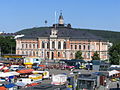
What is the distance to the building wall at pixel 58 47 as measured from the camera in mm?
79875

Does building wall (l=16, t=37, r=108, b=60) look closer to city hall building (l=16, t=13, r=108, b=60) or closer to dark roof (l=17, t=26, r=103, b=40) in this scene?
city hall building (l=16, t=13, r=108, b=60)

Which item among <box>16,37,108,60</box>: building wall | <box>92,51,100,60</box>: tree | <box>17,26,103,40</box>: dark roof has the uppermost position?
<box>17,26,103,40</box>: dark roof

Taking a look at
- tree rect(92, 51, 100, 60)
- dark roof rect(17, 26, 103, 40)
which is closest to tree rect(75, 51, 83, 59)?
tree rect(92, 51, 100, 60)

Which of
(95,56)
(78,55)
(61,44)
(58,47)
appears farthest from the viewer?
(58,47)

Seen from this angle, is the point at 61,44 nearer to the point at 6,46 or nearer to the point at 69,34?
the point at 69,34

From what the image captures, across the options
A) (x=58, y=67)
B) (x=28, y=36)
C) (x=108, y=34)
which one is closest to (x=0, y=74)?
(x=58, y=67)

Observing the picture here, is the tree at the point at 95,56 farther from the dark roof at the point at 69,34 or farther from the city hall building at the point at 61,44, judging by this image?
the dark roof at the point at 69,34

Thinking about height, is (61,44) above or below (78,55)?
above

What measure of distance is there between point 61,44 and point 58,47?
119cm

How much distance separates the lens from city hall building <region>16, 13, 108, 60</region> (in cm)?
7988

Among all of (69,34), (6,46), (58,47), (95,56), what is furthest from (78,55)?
(6,46)

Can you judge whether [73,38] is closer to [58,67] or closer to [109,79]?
[58,67]

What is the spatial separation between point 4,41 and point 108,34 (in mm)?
79877

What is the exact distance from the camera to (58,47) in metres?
82.0
